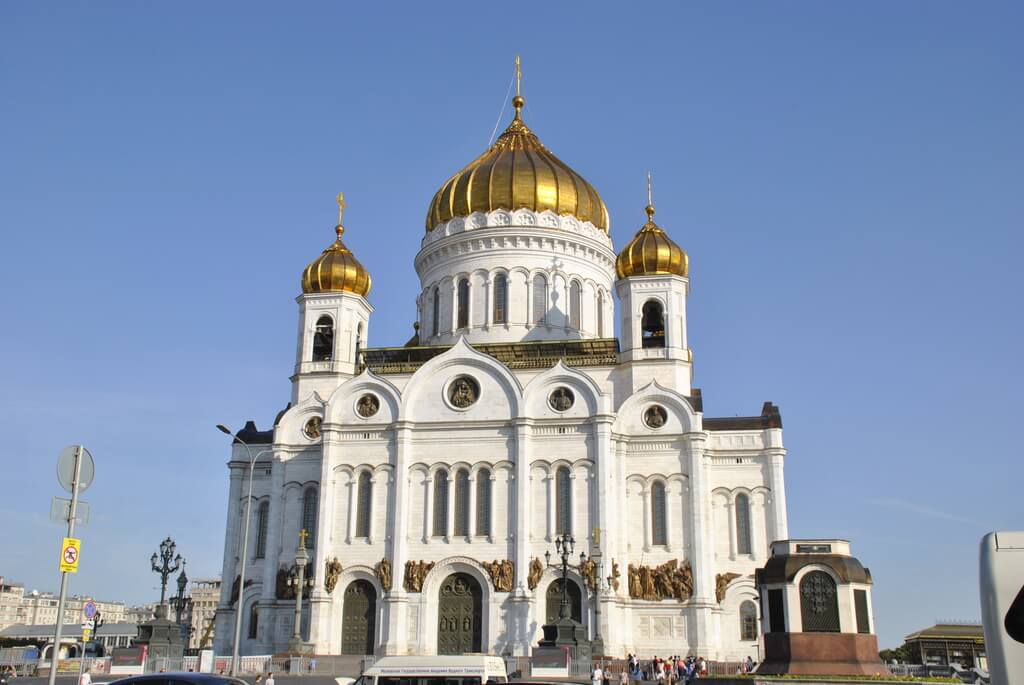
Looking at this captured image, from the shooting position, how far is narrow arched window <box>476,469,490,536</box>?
35938mm

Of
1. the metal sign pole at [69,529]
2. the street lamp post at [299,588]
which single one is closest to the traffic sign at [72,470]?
the metal sign pole at [69,529]

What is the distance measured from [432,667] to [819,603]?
824cm

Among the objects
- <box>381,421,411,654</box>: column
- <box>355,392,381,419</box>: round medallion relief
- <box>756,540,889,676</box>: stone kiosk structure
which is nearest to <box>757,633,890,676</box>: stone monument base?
<box>756,540,889,676</box>: stone kiosk structure

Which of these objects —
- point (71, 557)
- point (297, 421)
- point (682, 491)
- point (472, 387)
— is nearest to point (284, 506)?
point (297, 421)

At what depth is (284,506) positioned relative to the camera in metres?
38.2

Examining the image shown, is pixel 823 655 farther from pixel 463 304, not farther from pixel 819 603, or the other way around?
pixel 463 304

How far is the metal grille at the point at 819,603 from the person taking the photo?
20.5m

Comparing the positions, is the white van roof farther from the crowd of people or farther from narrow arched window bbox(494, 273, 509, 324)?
narrow arched window bbox(494, 273, 509, 324)

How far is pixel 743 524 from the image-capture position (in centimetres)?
3628

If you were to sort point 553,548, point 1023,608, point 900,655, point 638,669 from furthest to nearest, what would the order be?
point 900,655 < point 553,548 < point 638,669 < point 1023,608

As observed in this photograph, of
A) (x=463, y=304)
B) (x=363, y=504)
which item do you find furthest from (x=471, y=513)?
(x=463, y=304)

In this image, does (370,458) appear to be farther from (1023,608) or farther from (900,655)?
(900,655)

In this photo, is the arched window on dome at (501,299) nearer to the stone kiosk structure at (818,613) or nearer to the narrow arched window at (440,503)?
the narrow arched window at (440,503)

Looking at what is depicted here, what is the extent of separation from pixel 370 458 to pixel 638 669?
12489 millimetres
